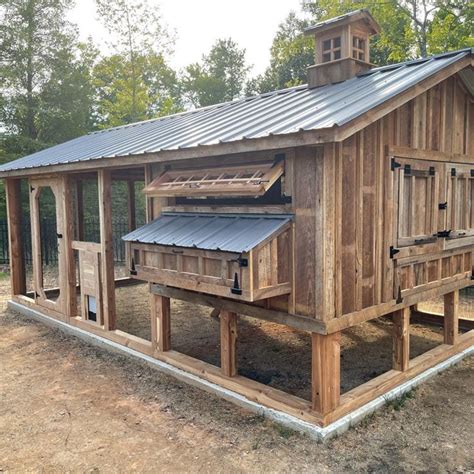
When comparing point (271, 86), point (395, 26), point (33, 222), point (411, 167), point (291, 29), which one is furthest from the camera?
point (291, 29)

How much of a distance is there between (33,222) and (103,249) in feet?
7.74

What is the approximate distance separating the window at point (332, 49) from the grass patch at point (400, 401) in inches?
162

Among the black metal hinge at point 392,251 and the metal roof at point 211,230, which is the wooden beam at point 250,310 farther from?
the black metal hinge at point 392,251

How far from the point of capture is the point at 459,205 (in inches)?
218

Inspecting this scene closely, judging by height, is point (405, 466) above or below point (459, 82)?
below

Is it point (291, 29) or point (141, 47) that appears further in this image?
point (291, 29)

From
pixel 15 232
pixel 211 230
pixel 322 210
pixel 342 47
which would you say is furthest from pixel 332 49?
pixel 15 232

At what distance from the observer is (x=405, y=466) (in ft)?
12.2

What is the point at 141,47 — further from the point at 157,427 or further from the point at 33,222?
the point at 157,427

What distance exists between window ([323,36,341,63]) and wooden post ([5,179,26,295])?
6139 millimetres

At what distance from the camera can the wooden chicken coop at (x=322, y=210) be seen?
3.97 meters

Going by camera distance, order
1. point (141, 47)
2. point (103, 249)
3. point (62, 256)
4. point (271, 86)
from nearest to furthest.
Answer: point (103, 249) → point (62, 256) → point (141, 47) → point (271, 86)

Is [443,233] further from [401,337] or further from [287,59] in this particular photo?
[287,59]

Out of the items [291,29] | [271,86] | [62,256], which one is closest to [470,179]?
[62,256]
